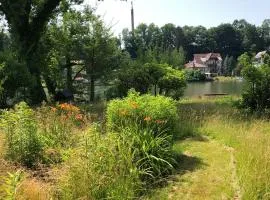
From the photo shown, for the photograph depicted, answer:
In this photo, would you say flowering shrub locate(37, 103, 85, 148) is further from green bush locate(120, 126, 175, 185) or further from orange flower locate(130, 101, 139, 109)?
green bush locate(120, 126, 175, 185)

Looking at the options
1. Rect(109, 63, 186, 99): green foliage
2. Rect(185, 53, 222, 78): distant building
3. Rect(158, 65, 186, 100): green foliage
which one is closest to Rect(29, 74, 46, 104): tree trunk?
Rect(109, 63, 186, 99): green foliage

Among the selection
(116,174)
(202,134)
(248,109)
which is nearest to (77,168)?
(116,174)

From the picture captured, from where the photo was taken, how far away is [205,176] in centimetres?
Answer: 693

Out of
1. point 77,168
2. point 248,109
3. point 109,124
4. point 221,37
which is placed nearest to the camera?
point 77,168

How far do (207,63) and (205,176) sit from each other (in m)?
112

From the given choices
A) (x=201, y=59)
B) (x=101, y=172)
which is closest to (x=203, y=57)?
(x=201, y=59)

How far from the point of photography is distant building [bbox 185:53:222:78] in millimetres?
116250

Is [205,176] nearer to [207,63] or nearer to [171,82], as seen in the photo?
[171,82]

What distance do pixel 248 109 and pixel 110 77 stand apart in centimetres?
1253

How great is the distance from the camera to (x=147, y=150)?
6906 mm

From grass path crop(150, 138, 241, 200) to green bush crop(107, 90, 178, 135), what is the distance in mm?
735

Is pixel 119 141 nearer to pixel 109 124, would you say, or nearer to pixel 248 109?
pixel 109 124

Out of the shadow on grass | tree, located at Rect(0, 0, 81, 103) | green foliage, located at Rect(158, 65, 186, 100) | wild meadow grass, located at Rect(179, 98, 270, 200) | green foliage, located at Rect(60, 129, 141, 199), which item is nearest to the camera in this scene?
green foliage, located at Rect(60, 129, 141, 199)

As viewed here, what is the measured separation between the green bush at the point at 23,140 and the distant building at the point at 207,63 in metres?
109
